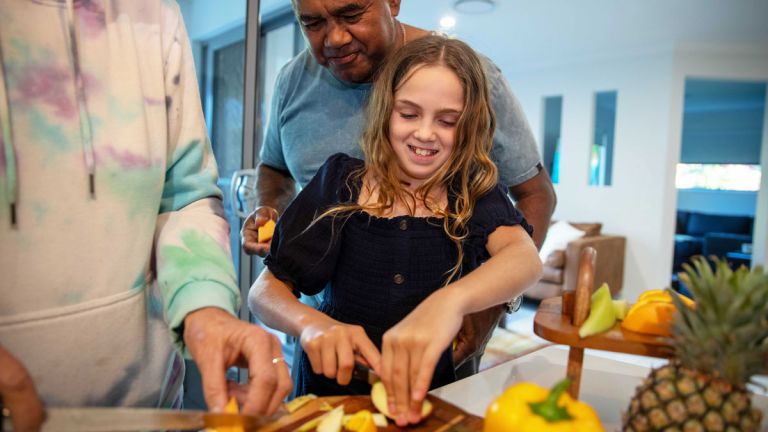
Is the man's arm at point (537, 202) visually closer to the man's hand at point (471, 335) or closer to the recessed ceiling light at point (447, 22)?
the man's hand at point (471, 335)

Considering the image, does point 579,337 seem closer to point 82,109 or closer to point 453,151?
point 453,151

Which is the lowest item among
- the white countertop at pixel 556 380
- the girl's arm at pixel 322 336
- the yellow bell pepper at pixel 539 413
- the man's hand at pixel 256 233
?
the white countertop at pixel 556 380

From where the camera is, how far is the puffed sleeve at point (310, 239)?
4.09 feet

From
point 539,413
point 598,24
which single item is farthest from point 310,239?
point 598,24

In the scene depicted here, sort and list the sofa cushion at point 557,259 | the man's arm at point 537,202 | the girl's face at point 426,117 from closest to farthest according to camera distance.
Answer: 1. the girl's face at point 426,117
2. the man's arm at point 537,202
3. the sofa cushion at point 557,259

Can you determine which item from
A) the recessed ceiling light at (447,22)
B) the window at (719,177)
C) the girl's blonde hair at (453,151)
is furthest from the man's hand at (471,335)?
the window at (719,177)

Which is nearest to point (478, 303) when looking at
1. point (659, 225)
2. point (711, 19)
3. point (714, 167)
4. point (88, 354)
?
point (88, 354)

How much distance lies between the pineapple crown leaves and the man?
0.49m

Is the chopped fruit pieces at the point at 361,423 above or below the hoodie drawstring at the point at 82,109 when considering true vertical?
below

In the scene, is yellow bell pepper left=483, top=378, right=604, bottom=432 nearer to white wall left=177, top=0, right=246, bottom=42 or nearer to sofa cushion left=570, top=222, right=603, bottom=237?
white wall left=177, top=0, right=246, bottom=42

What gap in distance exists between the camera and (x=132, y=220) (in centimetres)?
82

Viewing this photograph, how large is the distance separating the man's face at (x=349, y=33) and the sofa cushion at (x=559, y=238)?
5.04m

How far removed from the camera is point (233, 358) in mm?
784

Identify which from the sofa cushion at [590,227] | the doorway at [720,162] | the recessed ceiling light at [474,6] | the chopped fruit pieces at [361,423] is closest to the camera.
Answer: the chopped fruit pieces at [361,423]
